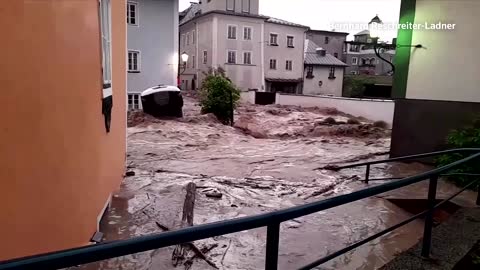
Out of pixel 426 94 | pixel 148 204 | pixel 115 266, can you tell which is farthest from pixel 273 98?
pixel 115 266

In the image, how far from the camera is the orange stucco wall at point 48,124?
2.07 metres

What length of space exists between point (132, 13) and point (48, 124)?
2003cm

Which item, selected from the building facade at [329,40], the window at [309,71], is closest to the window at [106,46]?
the window at [309,71]

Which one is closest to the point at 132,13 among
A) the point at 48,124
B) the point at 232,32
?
the point at 232,32

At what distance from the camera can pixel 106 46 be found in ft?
16.5

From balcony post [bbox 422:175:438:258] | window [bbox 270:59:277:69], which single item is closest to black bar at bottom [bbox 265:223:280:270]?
balcony post [bbox 422:175:438:258]

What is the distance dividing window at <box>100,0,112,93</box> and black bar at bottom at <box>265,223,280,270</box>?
3645 millimetres

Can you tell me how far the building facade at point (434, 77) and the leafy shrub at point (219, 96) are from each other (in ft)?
33.9

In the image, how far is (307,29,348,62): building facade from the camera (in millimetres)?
54156

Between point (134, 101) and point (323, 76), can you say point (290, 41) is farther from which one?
point (134, 101)

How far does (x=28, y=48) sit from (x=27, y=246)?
1.26m

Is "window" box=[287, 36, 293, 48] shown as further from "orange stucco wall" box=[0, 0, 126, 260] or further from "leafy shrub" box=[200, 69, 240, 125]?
"orange stucco wall" box=[0, 0, 126, 260]

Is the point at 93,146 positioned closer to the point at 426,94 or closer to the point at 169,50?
the point at 426,94

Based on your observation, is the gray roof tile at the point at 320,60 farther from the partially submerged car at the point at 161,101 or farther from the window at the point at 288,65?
the partially submerged car at the point at 161,101
